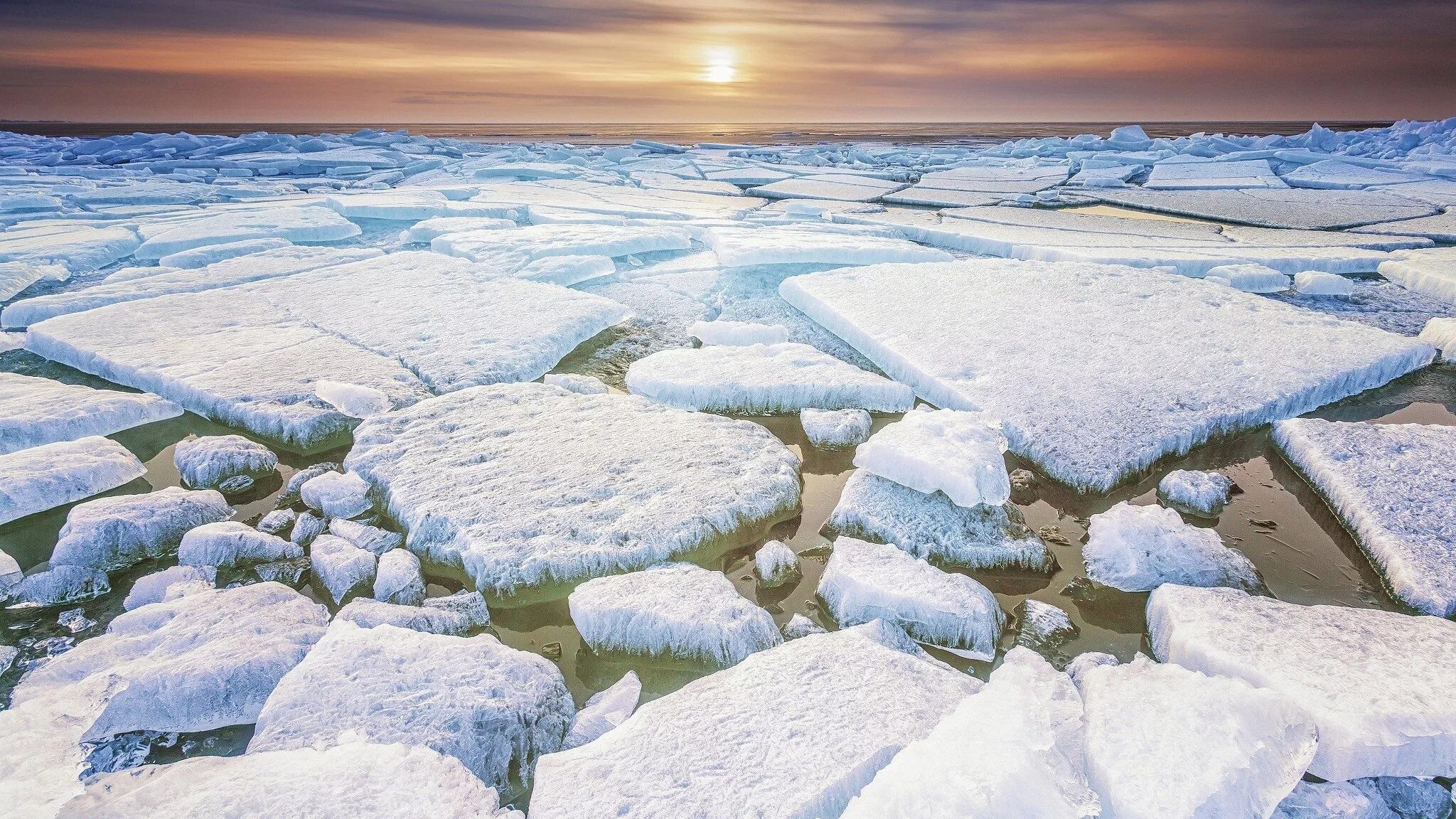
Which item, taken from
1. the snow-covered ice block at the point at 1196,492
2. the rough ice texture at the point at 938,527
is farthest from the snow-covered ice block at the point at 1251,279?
the rough ice texture at the point at 938,527

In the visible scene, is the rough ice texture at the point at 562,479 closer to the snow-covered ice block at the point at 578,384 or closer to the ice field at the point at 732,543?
the ice field at the point at 732,543

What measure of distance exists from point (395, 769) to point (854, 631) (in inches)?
36.0

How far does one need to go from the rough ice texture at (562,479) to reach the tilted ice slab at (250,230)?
4.19 m

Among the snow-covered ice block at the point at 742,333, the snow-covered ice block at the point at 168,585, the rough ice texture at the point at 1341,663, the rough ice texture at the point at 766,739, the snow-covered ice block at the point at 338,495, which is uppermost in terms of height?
the snow-covered ice block at the point at 742,333

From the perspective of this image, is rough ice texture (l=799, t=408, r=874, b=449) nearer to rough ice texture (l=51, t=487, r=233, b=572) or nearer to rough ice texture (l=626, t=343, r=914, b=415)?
rough ice texture (l=626, t=343, r=914, b=415)

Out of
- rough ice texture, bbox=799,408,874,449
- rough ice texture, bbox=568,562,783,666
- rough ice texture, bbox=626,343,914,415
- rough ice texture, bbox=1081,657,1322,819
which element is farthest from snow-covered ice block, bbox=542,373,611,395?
rough ice texture, bbox=1081,657,1322,819

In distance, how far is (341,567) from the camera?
1.81 meters

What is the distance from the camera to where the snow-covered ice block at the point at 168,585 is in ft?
5.66

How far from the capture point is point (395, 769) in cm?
116

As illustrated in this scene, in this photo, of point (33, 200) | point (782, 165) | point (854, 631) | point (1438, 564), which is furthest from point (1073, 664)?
point (782, 165)

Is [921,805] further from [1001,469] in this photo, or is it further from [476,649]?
[1001,469]

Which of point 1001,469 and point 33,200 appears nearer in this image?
point 1001,469

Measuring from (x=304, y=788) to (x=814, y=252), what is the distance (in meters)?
4.09

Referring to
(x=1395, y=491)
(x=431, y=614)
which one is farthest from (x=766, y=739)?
(x=1395, y=491)
